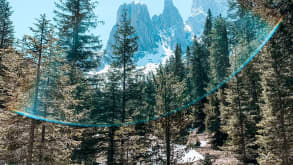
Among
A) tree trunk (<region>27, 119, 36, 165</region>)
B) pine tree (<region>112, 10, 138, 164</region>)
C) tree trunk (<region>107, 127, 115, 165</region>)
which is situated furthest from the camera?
pine tree (<region>112, 10, 138, 164</region>)

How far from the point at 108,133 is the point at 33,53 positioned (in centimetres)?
768

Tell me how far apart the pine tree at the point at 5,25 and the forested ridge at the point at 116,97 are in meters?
12.2

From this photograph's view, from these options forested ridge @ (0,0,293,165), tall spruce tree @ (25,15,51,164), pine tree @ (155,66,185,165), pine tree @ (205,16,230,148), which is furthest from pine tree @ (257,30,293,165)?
tall spruce tree @ (25,15,51,164)

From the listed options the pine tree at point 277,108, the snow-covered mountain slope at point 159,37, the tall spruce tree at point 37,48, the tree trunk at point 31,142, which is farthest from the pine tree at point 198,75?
the tree trunk at point 31,142

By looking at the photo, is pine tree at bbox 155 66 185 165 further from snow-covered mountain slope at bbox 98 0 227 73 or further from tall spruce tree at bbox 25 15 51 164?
tall spruce tree at bbox 25 15 51 164

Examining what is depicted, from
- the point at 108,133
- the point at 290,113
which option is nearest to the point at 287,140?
the point at 290,113

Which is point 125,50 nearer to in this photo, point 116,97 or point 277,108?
point 116,97

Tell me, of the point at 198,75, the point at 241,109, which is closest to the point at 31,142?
the point at 241,109

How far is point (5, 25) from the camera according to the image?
25891 mm

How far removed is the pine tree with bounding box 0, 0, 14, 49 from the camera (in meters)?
24.8

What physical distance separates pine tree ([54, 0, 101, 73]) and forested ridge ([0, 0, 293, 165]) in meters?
0.09

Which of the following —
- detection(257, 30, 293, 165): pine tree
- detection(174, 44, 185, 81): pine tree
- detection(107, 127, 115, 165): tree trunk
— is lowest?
detection(107, 127, 115, 165): tree trunk

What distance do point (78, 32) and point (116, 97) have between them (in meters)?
8.32

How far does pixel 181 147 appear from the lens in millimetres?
11492
